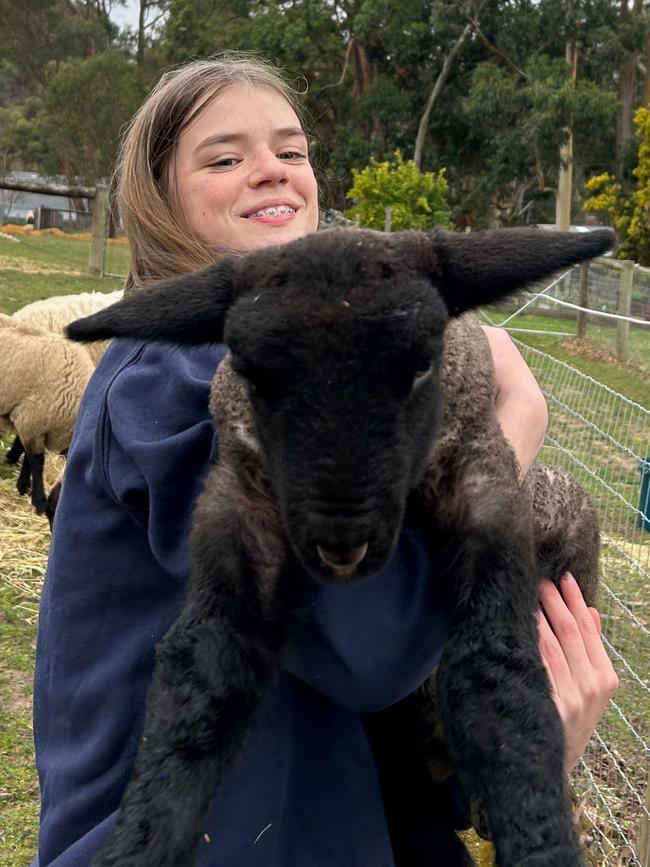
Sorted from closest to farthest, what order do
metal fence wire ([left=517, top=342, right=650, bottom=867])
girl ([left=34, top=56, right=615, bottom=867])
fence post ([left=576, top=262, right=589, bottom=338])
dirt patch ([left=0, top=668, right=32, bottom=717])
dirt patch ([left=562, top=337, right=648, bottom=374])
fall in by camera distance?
1. girl ([left=34, top=56, right=615, bottom=867])
2. metal fence wire ([left=517, top=342, right=650, bottom=867])
3. dirt patch ([left=0, top=668, right=32, bottom=717])
4. dirt patch ([left=562, top=337, right=648, bottom=374])
5. fence post ([left=576, top=262, right=589, bottom=338])

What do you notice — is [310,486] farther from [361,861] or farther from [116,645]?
[361,861]

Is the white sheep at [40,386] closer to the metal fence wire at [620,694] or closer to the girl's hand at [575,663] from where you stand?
the metal fence wire at [620,694]

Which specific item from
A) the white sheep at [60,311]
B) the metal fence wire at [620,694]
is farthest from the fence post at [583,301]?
the metal fence wire at [620,694]

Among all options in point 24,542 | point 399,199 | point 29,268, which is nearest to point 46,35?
point 29,268

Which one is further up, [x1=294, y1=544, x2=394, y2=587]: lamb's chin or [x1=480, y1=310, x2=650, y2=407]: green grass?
[x1=294, y1=544, x2=394, y2=587]: lamb's chin

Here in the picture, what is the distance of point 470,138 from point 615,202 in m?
9.09

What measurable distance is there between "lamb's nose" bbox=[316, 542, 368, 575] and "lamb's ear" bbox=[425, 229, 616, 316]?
51cm

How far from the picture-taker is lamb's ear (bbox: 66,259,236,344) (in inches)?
70.7

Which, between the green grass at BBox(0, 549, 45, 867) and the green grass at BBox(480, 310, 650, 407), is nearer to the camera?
the green grass at BBox(0, 549, 45, 867)

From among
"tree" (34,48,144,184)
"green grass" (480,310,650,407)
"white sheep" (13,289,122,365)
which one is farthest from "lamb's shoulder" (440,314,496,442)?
"tree" (34,48,144,184)

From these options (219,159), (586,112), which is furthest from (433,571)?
(586,112)

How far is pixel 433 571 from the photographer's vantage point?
1897 millimetres

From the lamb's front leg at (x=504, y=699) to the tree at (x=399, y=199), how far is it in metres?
15.9

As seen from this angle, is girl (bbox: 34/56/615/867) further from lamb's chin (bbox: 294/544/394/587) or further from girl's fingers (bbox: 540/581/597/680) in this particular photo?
lamb's chin (bbox: 294/544/394/587)
